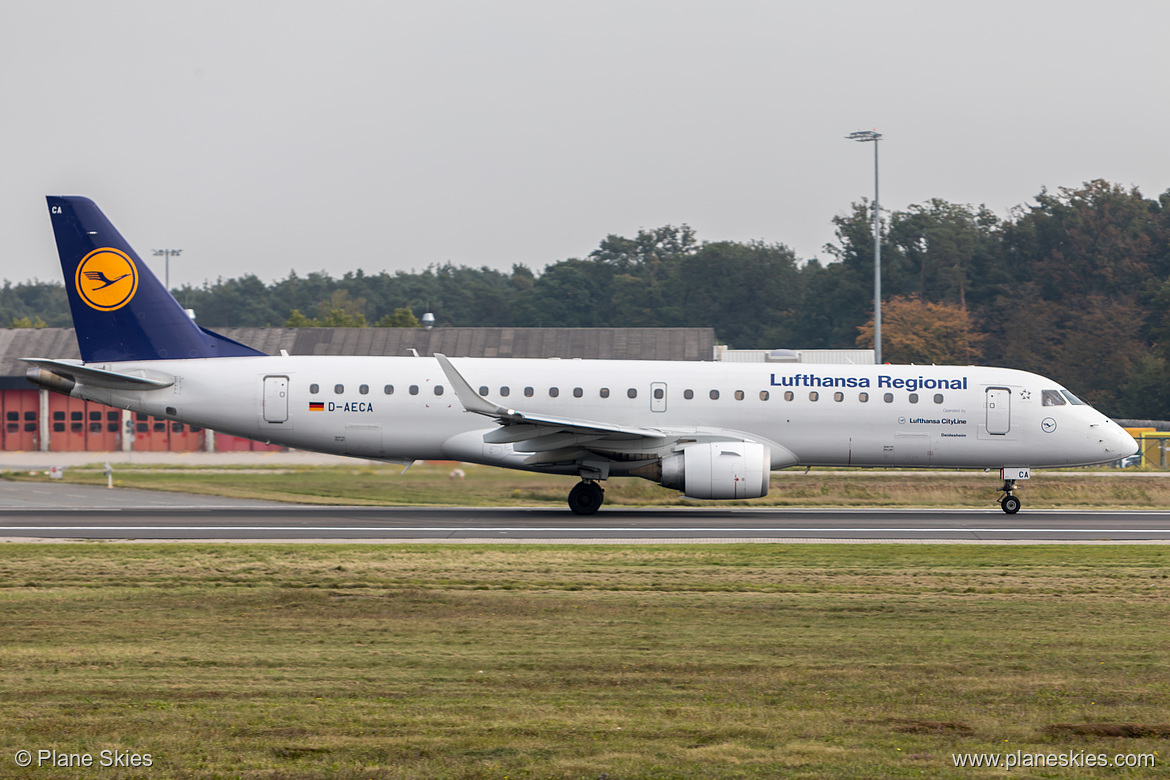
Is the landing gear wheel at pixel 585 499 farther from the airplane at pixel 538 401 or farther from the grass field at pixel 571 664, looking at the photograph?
the grass field at pixel 571 664

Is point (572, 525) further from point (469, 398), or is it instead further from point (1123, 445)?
point (1123, 445)

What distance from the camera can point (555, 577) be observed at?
15359mm

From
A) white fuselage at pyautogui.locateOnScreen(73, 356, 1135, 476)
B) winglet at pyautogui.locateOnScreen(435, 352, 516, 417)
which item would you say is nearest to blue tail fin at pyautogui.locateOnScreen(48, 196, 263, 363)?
white fuselage at pyautogui.locateOnScreen(73, 356, 1135, 476)

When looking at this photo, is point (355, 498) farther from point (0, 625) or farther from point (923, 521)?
point (0, 625)

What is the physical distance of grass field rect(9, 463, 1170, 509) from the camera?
2725 centimetres

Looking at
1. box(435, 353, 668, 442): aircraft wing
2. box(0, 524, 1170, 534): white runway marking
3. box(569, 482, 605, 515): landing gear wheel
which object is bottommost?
box(0, 524, 1170, 534): white runway marking

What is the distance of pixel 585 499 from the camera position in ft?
81.4

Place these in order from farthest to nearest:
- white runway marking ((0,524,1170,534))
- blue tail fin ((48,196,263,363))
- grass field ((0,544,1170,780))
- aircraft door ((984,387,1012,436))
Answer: aircraft door ((984,387,1012,436)) → blue tail fin ((48,196,263,363)) → white runway marking ((0,524,1170,534)) → grass field ((0,544,1170,780))

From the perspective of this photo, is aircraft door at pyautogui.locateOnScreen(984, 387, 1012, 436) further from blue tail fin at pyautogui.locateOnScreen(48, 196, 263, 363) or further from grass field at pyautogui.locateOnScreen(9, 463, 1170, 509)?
blue tail fin at pyautogui.locateOnScreen(48, 196, 263, 363)

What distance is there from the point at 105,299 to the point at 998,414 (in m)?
20.3

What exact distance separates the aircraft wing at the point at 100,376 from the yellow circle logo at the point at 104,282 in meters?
1.56

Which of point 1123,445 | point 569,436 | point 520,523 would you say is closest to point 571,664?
point 520,523

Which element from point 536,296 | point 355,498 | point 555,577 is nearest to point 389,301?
point 536,296

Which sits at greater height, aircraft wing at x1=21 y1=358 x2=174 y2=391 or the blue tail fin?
the blue tail fin
